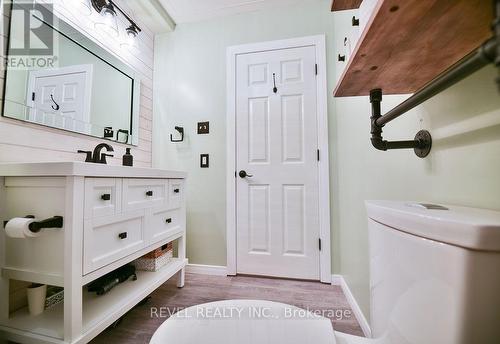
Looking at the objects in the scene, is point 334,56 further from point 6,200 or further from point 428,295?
point 6,200

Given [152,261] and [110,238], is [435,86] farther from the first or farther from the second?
[152,261]

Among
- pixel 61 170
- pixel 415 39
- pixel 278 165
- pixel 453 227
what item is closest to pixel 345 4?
pixel 415 39

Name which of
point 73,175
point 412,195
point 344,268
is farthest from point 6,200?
point 344,268

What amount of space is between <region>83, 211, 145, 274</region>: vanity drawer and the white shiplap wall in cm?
61

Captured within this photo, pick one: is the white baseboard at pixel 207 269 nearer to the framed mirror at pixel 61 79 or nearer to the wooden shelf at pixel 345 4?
the framed mirror at pixel 61 79

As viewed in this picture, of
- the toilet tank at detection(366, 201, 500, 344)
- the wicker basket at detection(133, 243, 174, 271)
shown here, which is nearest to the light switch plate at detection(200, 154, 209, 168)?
the wicker basket at detection(133, 243, 174, 271)

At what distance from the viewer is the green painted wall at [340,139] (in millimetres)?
542

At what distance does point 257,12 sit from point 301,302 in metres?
2.45

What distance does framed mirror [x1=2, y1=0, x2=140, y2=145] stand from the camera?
3.76 feet

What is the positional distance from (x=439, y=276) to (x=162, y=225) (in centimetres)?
146

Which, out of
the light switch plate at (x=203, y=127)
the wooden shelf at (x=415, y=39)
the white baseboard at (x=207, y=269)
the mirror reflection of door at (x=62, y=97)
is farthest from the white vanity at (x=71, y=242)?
the wooden shelf at (x=415, y=39)

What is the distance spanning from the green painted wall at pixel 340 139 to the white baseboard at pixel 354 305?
0.05m

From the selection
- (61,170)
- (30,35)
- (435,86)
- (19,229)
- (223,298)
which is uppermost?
(30,35)

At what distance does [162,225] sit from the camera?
150 centimetres
